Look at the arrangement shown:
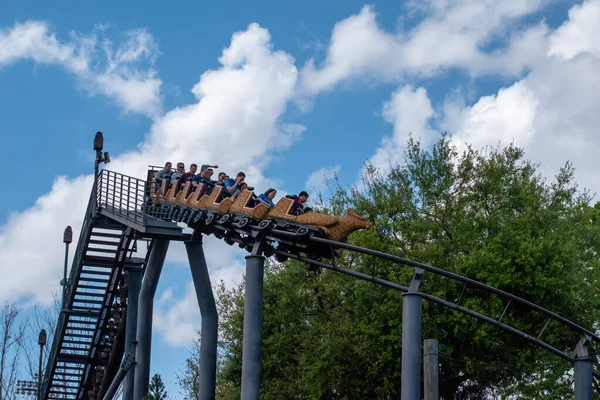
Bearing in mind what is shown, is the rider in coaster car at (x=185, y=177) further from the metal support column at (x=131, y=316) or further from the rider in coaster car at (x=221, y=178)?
the metal support column at (x=131, y=316)

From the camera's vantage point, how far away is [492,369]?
116ft

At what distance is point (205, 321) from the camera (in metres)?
24.8

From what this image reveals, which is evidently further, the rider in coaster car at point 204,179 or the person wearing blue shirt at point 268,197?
the rider in coaster car at point 204,179

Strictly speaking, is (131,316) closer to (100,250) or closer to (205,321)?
(100,250)

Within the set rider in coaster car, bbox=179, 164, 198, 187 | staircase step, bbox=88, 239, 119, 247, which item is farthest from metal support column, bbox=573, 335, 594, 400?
staircase step, bbox=88, 239, 119, 247

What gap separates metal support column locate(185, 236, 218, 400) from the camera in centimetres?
2422

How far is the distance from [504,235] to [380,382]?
24.0 feet

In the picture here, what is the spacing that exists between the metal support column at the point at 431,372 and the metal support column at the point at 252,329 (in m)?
3.78

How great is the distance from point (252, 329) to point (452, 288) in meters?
16.0

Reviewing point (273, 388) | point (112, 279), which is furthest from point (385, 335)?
point (112, 279)

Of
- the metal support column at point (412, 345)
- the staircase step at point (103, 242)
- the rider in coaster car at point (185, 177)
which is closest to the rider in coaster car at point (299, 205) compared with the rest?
the metal support column at point (412, 345)

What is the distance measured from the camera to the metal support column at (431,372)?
1934cm

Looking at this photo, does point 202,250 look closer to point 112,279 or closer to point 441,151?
point 112,279

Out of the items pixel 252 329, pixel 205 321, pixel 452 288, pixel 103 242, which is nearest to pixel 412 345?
pixel 252 329
